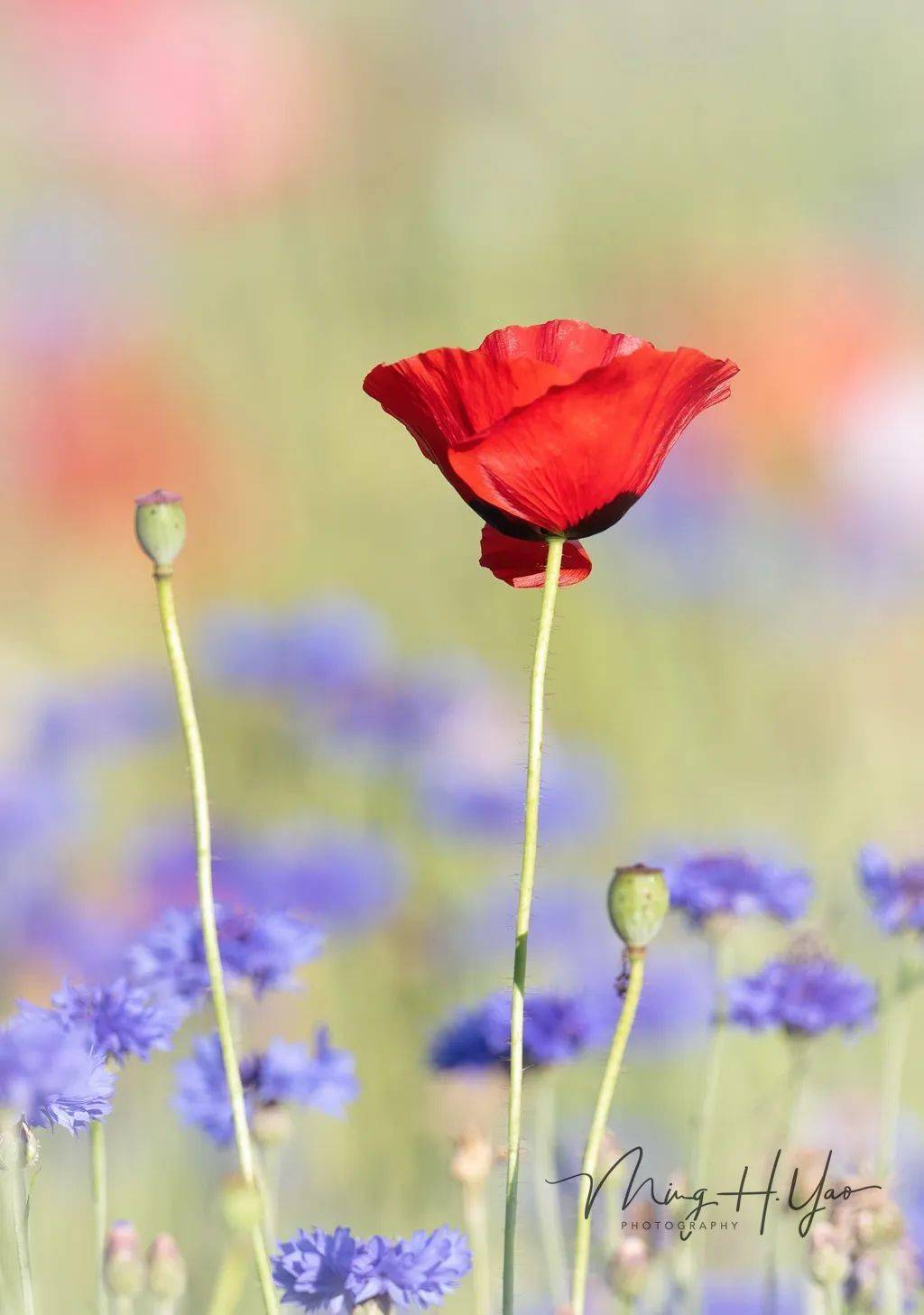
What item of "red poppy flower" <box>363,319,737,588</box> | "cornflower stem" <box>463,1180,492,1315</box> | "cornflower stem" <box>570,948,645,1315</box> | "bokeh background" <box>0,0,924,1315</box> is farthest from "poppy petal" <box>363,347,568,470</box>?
"bokeh background" <box>0,0,924,1315</box>

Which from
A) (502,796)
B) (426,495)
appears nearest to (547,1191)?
(502,796)

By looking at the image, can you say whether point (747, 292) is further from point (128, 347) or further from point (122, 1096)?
point (122, 1096)

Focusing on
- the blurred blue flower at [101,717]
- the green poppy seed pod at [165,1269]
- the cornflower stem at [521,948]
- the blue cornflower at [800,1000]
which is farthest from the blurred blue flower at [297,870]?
the cornflower stem at [521,948]

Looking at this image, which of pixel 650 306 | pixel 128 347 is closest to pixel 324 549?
pixel 128 347

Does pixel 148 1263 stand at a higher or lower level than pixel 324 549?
lower

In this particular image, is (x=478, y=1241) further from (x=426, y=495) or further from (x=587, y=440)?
(x=426, y=495)

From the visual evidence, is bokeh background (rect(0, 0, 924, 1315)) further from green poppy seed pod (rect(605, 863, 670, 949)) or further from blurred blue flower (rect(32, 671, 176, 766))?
green poppy seed pod (rect(605, 863, 670, 949))
